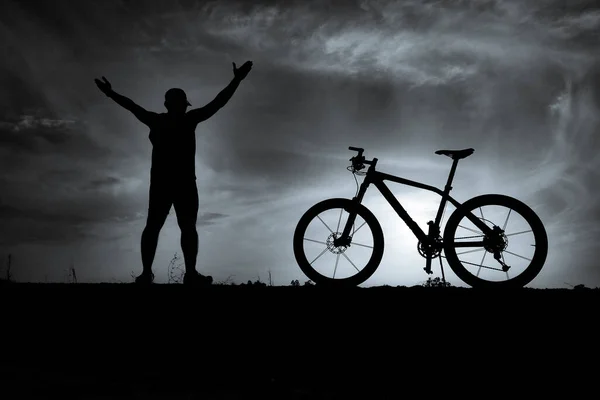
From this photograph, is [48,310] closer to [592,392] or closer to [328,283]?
[328,283]

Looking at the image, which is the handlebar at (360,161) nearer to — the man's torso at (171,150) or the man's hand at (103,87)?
the man's torso at (171,150)

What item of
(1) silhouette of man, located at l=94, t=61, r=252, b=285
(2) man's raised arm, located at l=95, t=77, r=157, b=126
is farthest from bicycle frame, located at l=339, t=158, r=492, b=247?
→ (2) man's raised arm, located at l=95, t=77, r=157, b=126

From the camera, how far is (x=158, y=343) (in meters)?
5.17

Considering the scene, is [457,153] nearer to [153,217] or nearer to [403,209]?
[403,209]

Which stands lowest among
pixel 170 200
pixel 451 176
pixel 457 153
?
pixel 170 200

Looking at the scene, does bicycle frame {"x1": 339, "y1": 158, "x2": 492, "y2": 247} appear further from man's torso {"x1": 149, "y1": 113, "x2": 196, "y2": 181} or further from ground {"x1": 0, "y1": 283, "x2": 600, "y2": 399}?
man's torso {"x1": 149, "y1": 113, "x2": 196, "y2": 181}

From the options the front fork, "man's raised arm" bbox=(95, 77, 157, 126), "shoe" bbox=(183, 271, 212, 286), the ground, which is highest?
"man's raised arm" bbox=(95, 77, 157, 126)

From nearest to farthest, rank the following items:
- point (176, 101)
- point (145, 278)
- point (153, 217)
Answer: point (145, 278), point (153, 217), point (176, 101)

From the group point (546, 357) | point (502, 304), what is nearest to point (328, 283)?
point (502, 304)

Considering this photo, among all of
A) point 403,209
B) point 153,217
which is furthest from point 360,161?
point 153,217

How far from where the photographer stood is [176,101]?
22.1 ft

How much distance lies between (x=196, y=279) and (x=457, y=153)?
3833 millimetres

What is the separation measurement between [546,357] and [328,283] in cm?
268

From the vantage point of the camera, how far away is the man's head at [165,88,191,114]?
6742 mm
